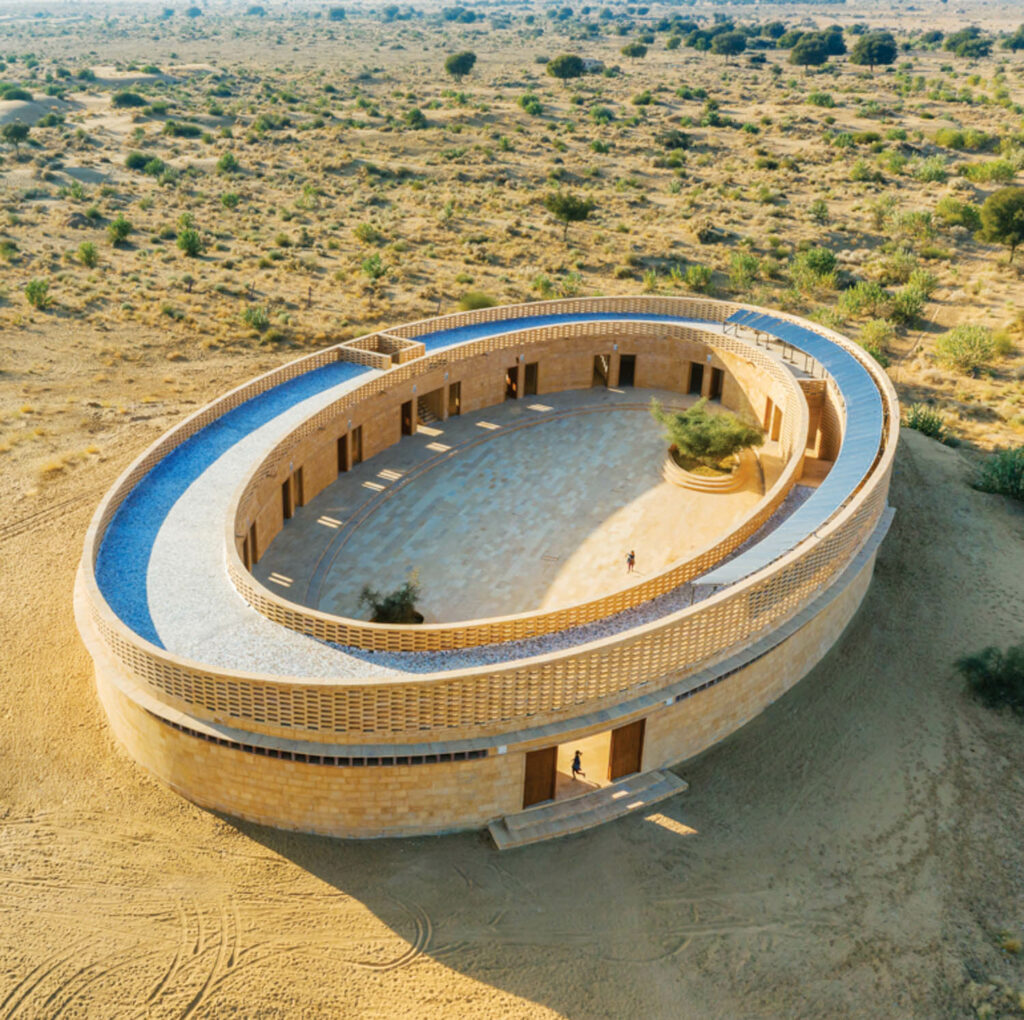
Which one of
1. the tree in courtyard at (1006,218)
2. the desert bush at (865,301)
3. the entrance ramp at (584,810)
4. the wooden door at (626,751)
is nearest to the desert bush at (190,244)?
the desert bush at (865,301)

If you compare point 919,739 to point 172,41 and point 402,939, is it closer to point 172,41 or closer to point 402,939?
point 402,939

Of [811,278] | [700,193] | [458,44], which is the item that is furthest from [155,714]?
[458,44]

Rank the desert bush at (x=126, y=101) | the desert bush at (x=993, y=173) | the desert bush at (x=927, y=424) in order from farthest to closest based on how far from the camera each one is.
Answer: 1. the desert bush at (x=126, y=101)
2. the desert bush at (x=993, y=173)
3. the desert bush at (x=927, y=424)

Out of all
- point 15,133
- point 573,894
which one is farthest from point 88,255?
point 573,894

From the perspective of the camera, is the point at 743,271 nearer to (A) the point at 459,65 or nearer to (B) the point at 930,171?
(B) the point at 930,171

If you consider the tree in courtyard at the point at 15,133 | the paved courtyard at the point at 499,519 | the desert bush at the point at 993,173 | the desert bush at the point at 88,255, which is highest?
the tree in courtyard at the point at 15,133

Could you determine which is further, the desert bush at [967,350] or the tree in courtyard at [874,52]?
the tree in courtyard at [874,52]

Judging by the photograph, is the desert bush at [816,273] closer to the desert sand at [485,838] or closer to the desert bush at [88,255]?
the desert sand at [485,838]
